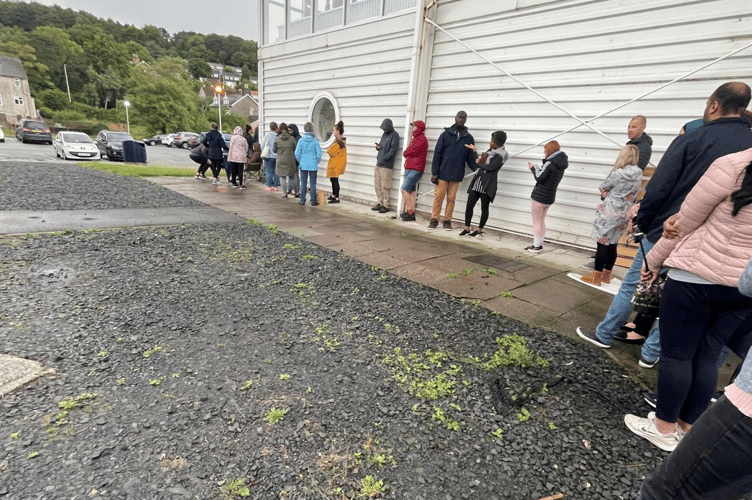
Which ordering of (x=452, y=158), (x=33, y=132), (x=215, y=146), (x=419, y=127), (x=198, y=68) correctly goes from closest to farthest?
(x=452, y=158)
(x=419, y=127)
(x=215, y=146)
(x=33, y=132)
(x=198, y=68)

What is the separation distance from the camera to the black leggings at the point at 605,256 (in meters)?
4.13

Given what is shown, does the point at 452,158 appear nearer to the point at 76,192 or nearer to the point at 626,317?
the point at 626,317

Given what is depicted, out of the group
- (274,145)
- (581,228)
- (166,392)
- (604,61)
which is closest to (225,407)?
(166,392)

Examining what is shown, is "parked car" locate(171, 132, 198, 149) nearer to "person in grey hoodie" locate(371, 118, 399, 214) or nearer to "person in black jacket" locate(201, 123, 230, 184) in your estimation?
"person in black jacket" locate(201, 123, 230, 184)

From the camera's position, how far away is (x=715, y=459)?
1.18 meters

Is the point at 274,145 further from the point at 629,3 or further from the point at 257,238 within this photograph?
the point at 629,3

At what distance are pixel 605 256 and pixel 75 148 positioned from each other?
2261 cm

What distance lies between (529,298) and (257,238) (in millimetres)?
3835

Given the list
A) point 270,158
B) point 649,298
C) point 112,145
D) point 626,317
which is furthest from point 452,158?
point 112,145

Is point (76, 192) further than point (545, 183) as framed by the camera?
Yes

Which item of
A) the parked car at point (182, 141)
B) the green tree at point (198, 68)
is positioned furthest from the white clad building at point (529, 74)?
the green tree at point (198, 68)

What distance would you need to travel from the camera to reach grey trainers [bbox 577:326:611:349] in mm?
2923

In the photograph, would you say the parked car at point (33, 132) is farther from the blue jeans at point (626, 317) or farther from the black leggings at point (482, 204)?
the blue jeans at point (626, 317)

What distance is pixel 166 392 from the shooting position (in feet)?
6.98
